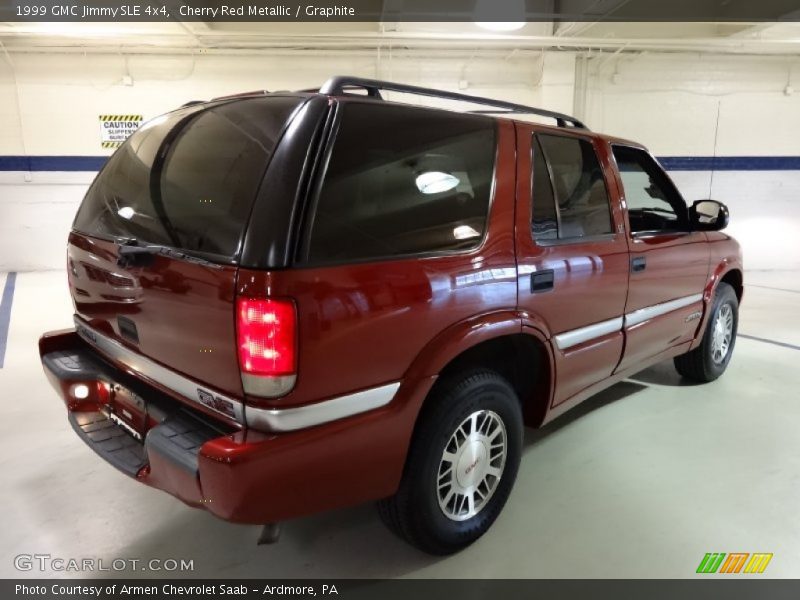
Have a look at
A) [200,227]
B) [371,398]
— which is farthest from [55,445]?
[371,398]

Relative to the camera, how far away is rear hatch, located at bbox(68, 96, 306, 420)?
1507 millimetres

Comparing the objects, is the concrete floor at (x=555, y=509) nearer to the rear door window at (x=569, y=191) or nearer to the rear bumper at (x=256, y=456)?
the rear bumper at (x=256, y=456)

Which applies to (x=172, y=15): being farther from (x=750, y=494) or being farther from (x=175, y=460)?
(x=750, y=494)

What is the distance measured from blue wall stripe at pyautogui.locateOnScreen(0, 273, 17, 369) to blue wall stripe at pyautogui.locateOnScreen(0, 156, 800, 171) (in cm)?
185

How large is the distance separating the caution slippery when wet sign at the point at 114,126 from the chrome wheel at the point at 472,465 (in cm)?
853

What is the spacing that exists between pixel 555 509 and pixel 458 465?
67 centimetres

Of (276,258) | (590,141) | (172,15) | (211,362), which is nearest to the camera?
(276,258)

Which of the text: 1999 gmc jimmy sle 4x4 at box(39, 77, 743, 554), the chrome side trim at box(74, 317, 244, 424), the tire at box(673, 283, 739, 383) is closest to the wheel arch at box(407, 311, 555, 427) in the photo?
the text: 1999 gmc jimmy sle 4x4 at box(39, 77, 743, 554)

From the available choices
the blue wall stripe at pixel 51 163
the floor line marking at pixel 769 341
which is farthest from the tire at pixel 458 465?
the blue wall stripe at pixel 51 163

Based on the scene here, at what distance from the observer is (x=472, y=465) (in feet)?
6.68

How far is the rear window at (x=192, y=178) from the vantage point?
1557mm

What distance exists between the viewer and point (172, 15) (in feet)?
22.2

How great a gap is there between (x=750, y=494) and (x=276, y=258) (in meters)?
2.48

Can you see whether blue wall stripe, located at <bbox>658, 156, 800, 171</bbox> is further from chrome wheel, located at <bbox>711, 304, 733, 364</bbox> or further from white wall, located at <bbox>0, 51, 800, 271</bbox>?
chrome wheel, located at <bbox>711, 304, 733, 364</bbox>
